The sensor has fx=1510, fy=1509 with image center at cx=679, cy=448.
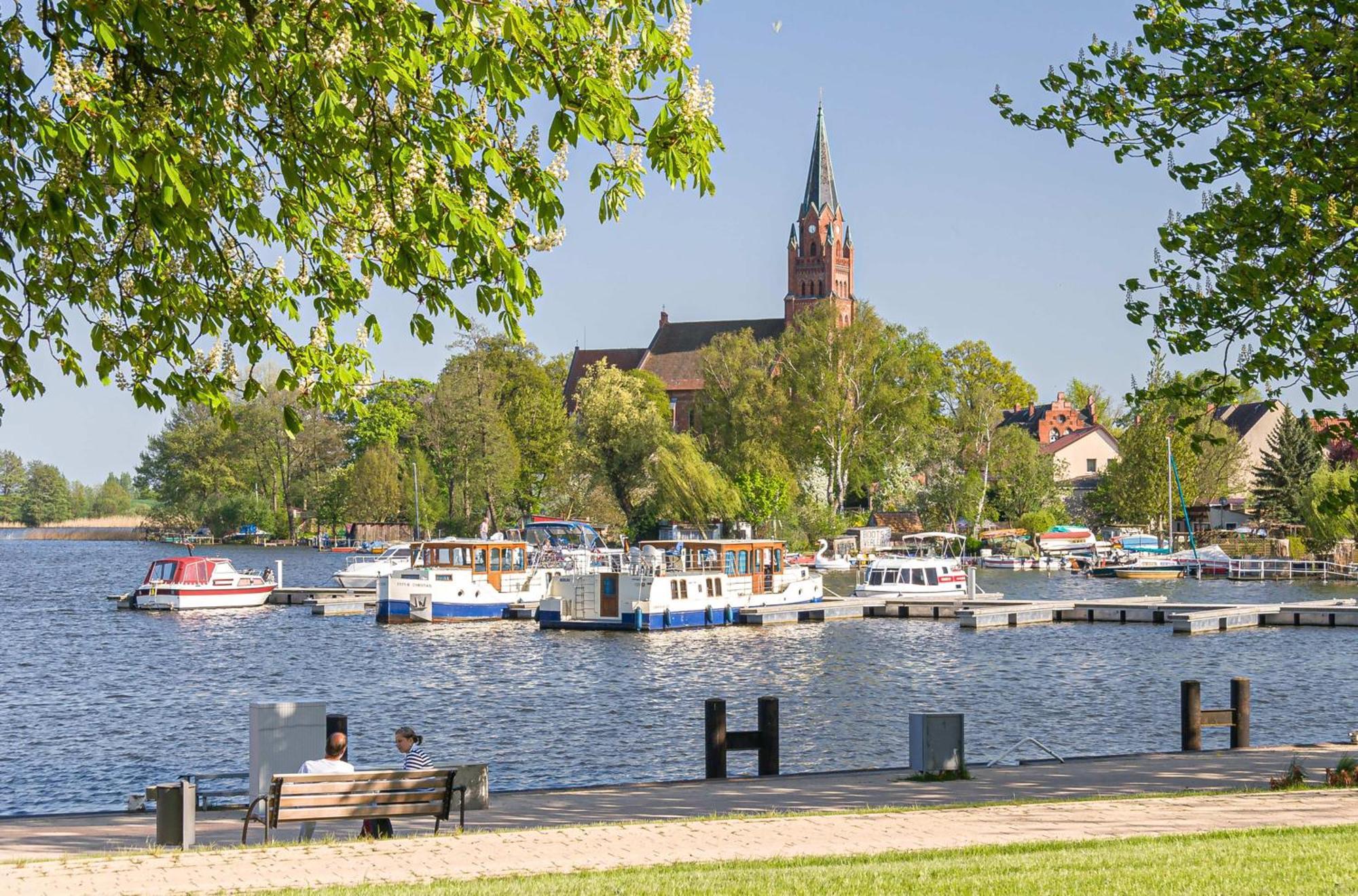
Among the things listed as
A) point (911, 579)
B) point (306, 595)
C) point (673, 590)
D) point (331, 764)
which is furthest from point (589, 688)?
point (306, 595)

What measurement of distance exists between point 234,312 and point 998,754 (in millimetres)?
19200

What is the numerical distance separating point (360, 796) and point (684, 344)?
148 metres

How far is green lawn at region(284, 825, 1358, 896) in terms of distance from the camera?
36.9ft

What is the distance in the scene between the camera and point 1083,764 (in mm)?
21719

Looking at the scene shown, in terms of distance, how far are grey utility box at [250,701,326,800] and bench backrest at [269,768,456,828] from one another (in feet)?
11.8

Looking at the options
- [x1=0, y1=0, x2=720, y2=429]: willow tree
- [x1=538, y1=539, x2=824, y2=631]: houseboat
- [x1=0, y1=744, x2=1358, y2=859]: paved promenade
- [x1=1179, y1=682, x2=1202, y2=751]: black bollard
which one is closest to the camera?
[x1=0, y1=0, x2=720, y2=429]: willow tree

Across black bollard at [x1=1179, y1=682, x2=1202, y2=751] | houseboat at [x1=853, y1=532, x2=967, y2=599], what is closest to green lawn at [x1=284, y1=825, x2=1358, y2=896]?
black bollard at [x1=1179, y1=682, x2=1202, y2=751]

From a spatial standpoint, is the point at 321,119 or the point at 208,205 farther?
the point at 208,205

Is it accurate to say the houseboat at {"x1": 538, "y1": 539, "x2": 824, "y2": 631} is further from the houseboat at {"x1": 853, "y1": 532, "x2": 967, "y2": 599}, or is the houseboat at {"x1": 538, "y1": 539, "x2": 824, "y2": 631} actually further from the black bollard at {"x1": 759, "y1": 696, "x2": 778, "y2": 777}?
the black bollard at {"x1": 759, "y1": 696, "x2": 778, "y2": 777}

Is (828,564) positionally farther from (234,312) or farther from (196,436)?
(234,312)

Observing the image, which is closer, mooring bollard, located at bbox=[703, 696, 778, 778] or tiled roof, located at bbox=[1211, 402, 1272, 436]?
mooring bollard, located at bbox=[703, 696, 778, 778]

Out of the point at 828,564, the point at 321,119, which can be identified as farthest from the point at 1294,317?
the point at 828,564

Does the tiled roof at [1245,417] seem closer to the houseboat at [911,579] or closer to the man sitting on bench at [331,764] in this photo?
the houseboat at [911,579]

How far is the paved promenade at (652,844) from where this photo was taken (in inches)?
491
